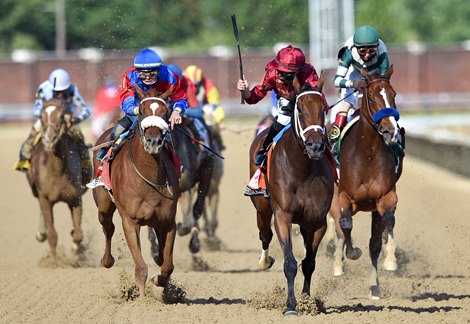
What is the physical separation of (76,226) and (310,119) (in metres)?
5.58

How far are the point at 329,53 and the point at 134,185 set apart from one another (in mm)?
23760

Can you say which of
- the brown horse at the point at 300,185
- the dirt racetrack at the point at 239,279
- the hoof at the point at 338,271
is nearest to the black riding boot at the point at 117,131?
the dirt racetrack at the point at 239,279

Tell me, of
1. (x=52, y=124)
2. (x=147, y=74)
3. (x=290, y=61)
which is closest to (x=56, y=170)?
(x=52, y=124)

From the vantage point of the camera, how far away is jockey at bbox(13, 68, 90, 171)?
559 inches

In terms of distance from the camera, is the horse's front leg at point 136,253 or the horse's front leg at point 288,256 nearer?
the horse's front leg at point 288,256

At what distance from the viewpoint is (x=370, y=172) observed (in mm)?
10641

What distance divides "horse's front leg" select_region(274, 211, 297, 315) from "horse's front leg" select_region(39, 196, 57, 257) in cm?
488

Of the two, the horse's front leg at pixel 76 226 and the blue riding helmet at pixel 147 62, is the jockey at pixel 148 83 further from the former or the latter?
the horse's front leg at pixel 76 226

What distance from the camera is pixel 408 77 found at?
5450 cm

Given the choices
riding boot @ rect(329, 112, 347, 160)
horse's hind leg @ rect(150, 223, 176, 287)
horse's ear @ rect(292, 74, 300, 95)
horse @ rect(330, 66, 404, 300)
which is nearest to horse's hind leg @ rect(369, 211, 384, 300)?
horse @ rect(330, 66, 404, 300)

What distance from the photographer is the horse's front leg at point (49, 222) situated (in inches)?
540

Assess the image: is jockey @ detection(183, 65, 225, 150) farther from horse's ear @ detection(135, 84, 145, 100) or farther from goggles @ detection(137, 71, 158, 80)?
horse's ear @ detection(135, 84, 145, 100)

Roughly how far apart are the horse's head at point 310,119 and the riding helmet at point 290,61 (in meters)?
0.66

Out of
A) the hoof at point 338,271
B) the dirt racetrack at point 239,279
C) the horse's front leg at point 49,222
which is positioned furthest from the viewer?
the horse's front leg at point 49,222
